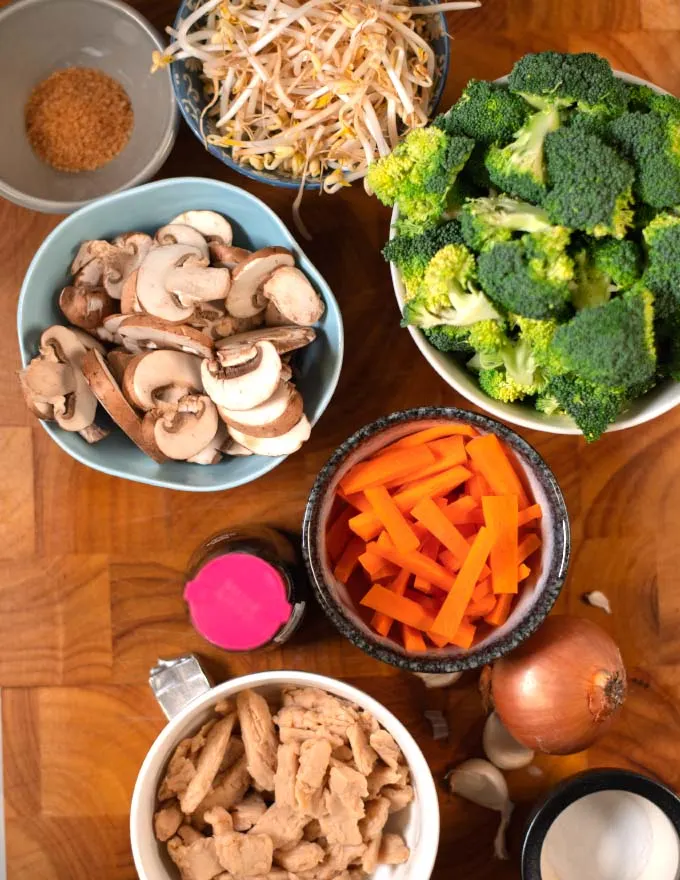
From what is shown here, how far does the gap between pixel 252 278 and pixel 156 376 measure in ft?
0.61

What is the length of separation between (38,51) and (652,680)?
54.5 inches

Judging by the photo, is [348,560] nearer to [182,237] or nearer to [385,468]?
[385,468]

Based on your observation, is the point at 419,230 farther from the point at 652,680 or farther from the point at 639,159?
the point at 652,680

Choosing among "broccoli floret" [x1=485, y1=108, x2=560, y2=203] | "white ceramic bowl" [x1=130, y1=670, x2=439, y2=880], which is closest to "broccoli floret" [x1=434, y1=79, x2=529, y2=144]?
"broccoli floret" [x1=485, y1=108, x2=560, y2=203]

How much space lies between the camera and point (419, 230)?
1.15 m

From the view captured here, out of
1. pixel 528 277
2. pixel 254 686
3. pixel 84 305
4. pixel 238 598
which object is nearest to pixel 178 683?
pixel 254 686

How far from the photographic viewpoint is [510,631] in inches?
49.1

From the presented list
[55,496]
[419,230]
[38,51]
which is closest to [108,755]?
[55,496]

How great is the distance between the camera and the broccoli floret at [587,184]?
1007 mm

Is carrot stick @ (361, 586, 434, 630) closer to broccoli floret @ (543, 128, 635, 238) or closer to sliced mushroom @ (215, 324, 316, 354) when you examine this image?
sliced mushroom @ (215, 324, 316, 354)

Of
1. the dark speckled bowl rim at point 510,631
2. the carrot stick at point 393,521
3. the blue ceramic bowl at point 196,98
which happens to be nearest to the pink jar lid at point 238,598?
the dark speckled bowl rim at point 510,631

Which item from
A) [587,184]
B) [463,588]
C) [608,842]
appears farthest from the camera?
[608,842]

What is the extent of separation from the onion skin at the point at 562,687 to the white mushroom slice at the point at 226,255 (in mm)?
690

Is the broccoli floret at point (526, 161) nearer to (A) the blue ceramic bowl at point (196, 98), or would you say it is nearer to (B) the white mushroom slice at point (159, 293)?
(A) the blue ceramic bowl at point (196, 98)
